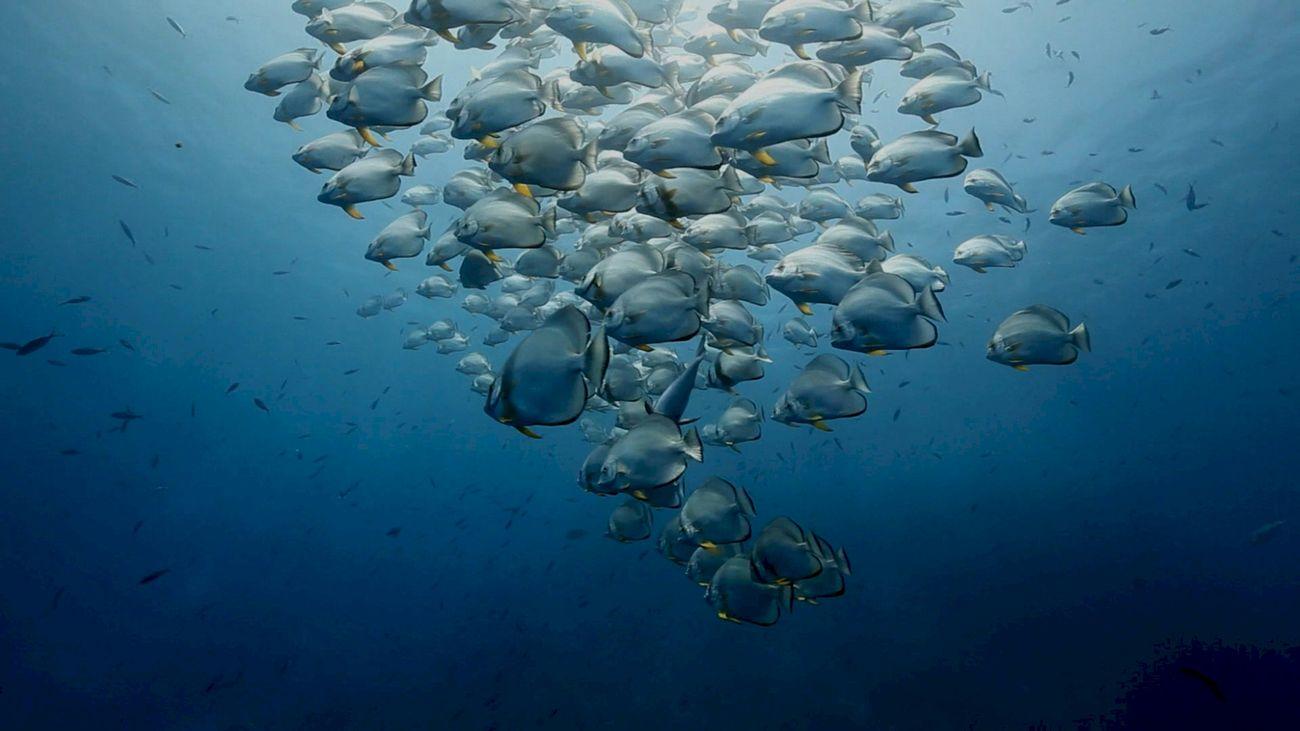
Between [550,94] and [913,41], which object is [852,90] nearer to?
[913,41]

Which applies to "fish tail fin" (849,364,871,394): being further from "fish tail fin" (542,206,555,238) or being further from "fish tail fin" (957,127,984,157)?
"fish tail fin" (542,206,555,238)

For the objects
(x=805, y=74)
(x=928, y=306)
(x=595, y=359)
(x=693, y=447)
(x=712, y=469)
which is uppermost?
(x=805, y=74)

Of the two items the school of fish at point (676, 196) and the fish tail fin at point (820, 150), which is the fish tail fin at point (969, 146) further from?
the fish tail fin at point (820, 150)

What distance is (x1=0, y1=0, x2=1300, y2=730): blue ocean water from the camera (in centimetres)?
1636

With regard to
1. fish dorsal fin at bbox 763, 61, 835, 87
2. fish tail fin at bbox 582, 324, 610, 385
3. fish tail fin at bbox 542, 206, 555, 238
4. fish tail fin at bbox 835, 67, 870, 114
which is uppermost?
fish dorsal fin at bbox 763, 61, 835, 87

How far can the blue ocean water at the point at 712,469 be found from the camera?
1636cm

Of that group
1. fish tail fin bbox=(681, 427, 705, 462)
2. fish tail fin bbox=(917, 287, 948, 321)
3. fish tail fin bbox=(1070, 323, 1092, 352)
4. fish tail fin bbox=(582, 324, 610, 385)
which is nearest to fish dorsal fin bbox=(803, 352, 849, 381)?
fish tail fin bbox=(917, 287, 948, 321)

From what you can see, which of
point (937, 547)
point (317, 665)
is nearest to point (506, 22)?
point (317, 665)

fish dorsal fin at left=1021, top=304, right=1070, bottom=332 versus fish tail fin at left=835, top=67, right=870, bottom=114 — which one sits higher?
fish tail fin at left=835, top=67, right=870, bottom=114

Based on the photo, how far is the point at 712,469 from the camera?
36344mm

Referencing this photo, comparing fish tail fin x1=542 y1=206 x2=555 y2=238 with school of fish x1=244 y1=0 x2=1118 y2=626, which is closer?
school of fish x1=244 y1=0 x2=1118 y2=626

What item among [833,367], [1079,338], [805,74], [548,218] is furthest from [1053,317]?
[548,218]

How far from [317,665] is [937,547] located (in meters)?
24.6

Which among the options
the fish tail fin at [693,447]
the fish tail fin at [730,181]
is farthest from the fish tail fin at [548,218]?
the fish tail fin at [693,447]
